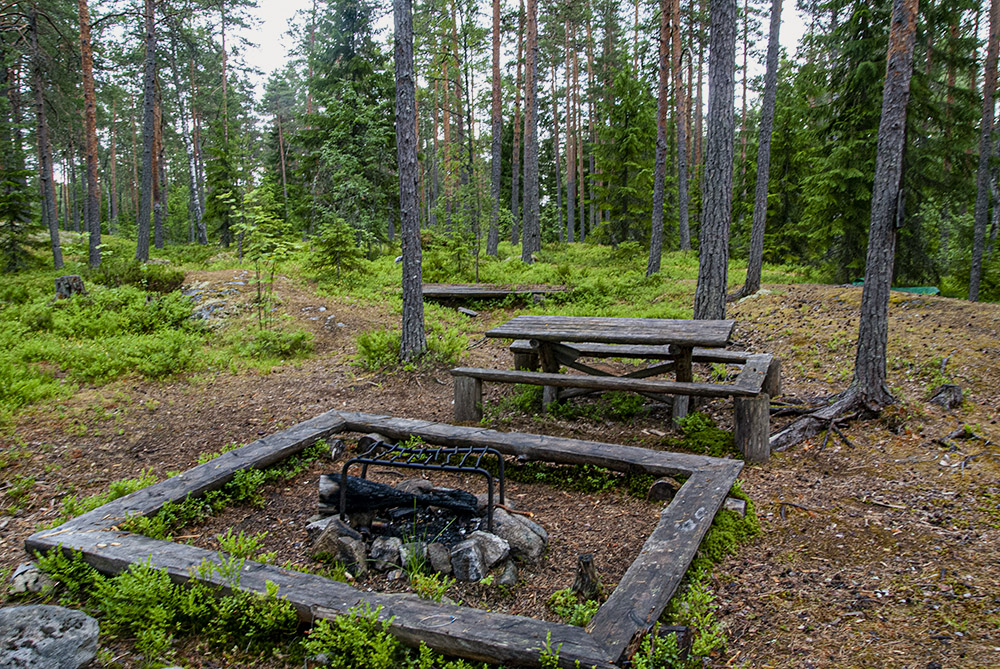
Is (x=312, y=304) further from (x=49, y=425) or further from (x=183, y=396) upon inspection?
(x=49, y=425)

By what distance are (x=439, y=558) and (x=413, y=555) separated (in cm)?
17

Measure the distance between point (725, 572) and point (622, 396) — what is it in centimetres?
334

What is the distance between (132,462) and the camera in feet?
18.2

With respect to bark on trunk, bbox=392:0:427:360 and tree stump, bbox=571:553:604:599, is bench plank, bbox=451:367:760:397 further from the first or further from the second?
tree stump, bbox=571:553:604:599

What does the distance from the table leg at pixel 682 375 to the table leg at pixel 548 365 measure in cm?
142

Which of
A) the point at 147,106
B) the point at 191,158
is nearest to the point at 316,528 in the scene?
the point at 147,106

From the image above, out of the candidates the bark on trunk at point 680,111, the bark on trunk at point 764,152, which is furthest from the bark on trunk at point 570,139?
the bark on trunk at point 764,152

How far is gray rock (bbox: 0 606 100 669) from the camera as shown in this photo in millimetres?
2516

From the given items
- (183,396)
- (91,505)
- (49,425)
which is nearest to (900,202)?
(91,505)

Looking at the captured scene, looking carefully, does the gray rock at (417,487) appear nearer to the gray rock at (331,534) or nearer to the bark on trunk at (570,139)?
the gray rock at (331,534)

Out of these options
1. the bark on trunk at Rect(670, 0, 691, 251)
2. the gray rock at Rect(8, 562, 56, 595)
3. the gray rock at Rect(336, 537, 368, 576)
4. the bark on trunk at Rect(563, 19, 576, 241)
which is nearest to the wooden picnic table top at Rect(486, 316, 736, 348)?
the gray rock at Rect(336, 537, 368, 576)

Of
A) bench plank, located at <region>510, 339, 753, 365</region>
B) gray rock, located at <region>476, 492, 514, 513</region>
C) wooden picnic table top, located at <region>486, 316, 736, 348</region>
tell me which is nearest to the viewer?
gray rock, located at <region>476, 492, 514, 513</region>

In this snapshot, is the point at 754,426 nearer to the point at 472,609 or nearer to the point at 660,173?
the point at 472,609

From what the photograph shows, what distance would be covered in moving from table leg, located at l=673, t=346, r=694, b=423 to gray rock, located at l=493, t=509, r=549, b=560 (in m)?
2.60
